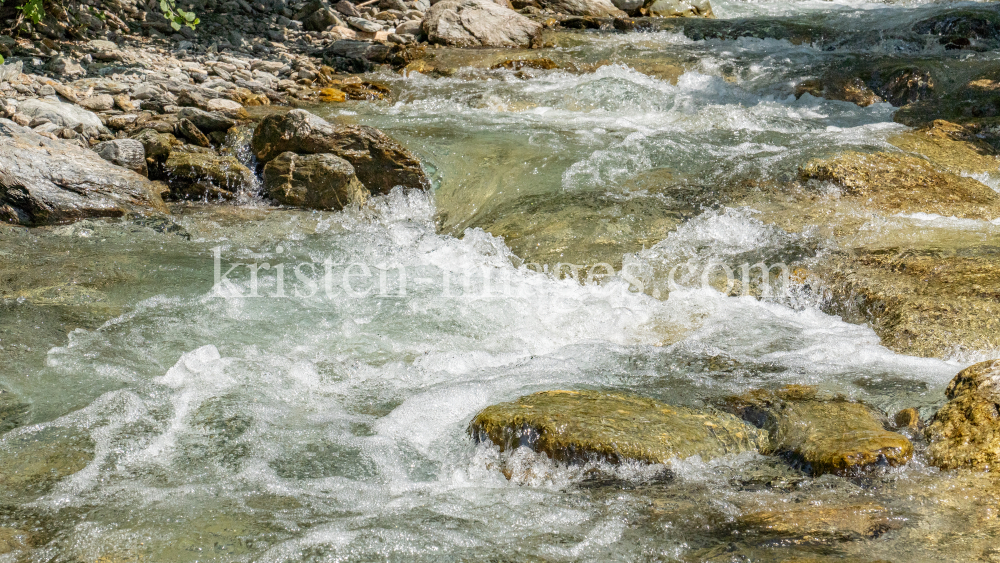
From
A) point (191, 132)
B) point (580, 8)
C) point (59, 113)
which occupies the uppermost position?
point (580, 8)

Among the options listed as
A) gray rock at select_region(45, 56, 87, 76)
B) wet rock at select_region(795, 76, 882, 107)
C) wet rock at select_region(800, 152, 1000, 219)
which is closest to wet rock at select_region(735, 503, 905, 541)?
wet rock at select_region(800, 152, 1000, 219)

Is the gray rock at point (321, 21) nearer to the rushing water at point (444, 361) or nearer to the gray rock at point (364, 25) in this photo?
the gray rock at point (364, 25)

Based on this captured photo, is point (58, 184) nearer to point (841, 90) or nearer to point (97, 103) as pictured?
point (97, 103)

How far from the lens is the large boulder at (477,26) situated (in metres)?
11.0

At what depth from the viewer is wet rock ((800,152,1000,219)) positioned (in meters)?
5.31

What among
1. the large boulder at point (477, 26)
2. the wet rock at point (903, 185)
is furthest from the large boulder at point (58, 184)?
the large boulder at point (477, 26)

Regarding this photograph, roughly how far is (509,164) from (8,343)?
4.22m

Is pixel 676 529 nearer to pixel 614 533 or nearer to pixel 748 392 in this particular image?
pixel 614 533

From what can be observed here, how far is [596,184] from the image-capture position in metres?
6.12

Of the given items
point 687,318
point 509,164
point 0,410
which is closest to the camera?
point 0,410

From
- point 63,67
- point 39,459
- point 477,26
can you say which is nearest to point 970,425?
point 39,459

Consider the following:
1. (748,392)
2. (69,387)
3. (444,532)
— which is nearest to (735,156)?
(748,392)

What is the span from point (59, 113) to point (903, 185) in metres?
7.29

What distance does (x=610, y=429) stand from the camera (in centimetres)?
296
